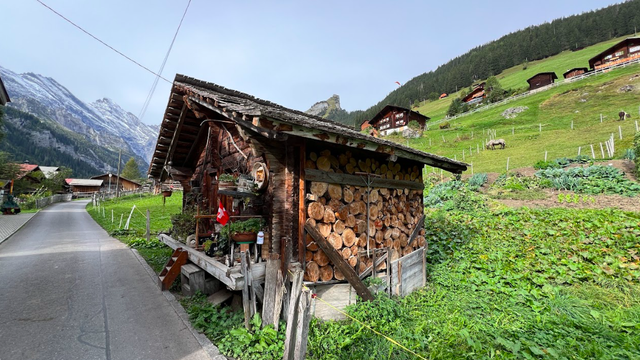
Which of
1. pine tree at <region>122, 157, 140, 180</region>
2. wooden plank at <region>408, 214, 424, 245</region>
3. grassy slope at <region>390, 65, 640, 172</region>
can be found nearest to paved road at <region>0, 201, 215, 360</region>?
wooden plank at <region>408, 214, 424, 245</region>

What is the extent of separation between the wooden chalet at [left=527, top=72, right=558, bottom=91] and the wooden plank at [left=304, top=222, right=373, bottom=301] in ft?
231

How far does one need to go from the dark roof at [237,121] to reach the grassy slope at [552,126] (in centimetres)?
1860

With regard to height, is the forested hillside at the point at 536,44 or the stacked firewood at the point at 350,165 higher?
the forested hillside at the point at 536,44

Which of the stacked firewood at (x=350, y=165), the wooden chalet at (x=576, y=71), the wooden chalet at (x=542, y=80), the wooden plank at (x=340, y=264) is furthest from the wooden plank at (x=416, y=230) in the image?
the wooden chalet at (x=576, y=71)

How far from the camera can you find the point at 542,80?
183 ft

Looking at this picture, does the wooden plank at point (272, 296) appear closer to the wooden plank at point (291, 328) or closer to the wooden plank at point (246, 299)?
the wooden plank at point (246, 299)

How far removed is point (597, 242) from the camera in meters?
7.58

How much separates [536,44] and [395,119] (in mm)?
72511

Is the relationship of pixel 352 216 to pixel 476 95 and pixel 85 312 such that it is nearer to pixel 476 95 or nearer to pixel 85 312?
pixel 85 312

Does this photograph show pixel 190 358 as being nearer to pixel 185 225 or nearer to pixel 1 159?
pixel 185 225

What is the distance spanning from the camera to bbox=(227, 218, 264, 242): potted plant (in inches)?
187

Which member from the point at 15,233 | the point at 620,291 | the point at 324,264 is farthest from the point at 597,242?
the point at 15,233

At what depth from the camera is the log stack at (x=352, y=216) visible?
15.9ft

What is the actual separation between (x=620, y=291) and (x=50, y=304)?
12.3 m
